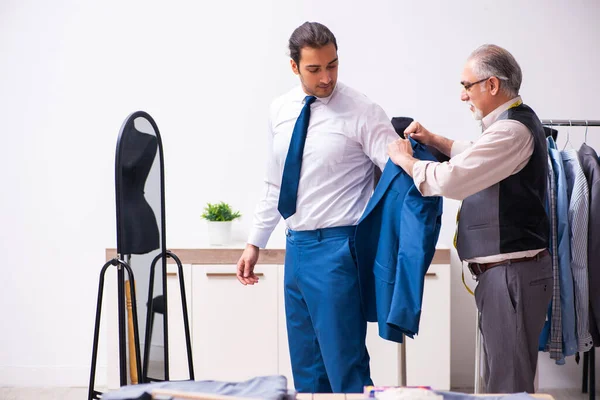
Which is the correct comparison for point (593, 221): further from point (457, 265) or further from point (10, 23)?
point (10, 23)

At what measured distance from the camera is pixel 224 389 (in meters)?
1.44

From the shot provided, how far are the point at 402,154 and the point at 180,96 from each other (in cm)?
195

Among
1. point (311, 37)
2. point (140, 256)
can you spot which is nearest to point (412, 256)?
point (311, 37)

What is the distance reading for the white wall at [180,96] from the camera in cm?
366

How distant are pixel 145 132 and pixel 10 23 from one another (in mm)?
1976

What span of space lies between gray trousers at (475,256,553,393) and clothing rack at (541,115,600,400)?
109cm

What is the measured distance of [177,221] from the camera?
3.79m

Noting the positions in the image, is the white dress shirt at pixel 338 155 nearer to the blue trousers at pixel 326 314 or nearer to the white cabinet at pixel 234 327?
the blue trousers at pixel 326 314

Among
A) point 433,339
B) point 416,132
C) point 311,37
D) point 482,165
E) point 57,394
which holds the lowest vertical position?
point 57,394

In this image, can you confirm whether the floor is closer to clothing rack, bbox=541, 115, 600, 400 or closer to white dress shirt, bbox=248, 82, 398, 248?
clothing rack, bbox=541, 115, 600, 400

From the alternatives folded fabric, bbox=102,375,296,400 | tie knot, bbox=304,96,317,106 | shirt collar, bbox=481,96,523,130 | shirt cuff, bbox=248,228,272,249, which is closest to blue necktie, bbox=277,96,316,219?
tie knot, bbox=304,96,317,106

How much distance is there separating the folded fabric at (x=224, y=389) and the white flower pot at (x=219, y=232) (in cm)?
206

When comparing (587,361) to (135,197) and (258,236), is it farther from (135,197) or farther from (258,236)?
(135,197)

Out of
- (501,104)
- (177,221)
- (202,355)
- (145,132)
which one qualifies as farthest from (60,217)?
(501,104)
